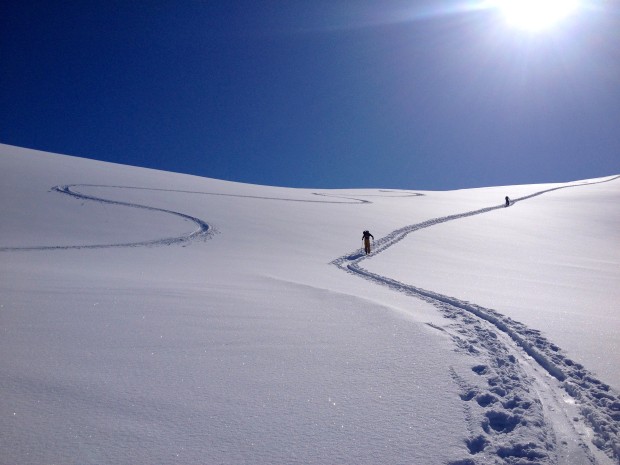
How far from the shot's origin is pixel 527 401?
500cm

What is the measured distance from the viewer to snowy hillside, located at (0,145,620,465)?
4.05m

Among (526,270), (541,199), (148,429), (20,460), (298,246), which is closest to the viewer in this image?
(20,460)

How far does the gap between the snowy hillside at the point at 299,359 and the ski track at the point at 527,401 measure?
0.08 ft

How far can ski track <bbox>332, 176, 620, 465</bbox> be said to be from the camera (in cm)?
414

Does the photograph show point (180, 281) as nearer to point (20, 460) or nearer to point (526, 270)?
point (20, 460)

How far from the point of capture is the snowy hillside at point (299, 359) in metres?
4.05

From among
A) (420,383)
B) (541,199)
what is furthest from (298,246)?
(541,199)

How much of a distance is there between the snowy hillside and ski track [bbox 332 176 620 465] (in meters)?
0.02

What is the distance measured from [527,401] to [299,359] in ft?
9.05

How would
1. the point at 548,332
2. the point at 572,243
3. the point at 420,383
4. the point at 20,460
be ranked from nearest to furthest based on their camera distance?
the point at 20,460, the point at 420,383, the point at 548,332, the point at 572,243

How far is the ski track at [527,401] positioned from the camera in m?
4.14

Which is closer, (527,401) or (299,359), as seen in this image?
(527,401)

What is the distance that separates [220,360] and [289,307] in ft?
9.53

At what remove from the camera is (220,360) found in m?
5.75
